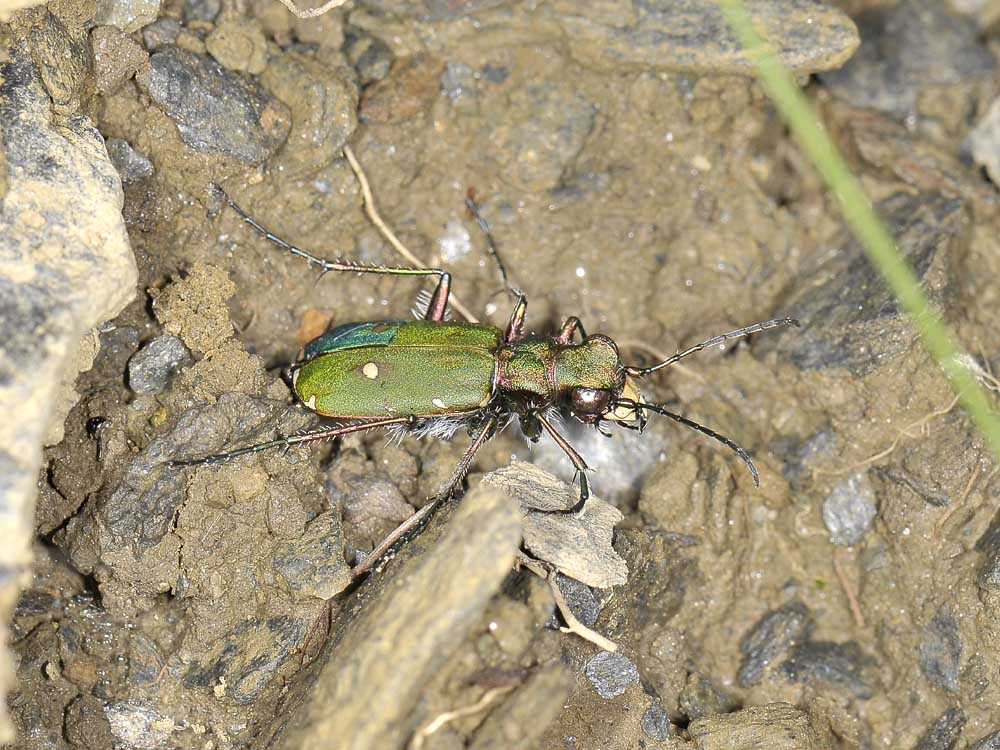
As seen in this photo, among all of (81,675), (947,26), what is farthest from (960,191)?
(81,675)

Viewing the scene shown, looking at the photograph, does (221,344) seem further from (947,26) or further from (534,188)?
(947,26)

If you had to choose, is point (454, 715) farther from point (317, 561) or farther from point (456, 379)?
point (456, 379)

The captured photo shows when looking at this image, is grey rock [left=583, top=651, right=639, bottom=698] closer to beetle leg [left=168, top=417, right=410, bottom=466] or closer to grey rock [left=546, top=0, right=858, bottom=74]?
beetle leg [left=168, top=417, right=410, bottom=466]

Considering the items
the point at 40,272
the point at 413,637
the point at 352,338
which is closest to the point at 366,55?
the point at 352,338

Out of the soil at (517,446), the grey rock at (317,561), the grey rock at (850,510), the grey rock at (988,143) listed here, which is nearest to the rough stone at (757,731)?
the soil at (517,446)

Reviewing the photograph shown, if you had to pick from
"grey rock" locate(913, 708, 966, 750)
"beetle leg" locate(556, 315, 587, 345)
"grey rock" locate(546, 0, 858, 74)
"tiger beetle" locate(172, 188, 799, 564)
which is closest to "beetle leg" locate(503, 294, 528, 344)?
"tiger beetle" locate(172, 188, 799, 564)

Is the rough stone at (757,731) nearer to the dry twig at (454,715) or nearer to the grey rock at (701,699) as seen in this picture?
the grey rock at (701,699)

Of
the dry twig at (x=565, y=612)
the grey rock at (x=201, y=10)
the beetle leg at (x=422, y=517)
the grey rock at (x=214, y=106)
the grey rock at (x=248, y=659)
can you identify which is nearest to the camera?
the dry twig at (x=565, y=612)
